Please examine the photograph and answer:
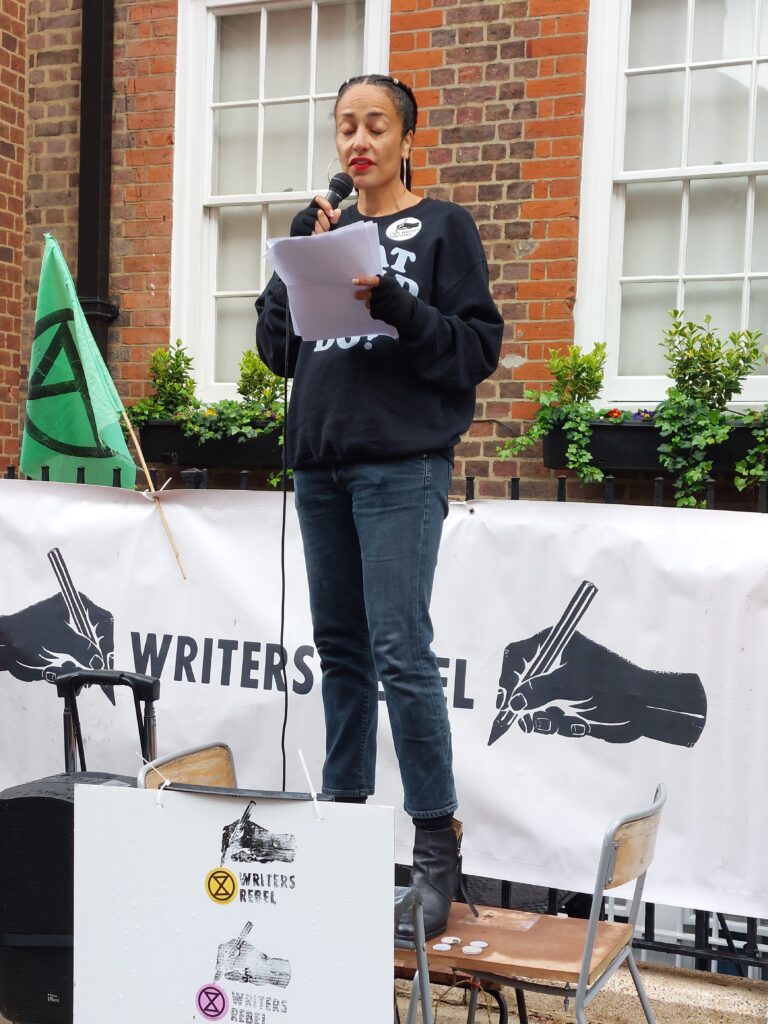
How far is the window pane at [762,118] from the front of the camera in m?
5.48

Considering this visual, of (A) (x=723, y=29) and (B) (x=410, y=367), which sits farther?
(A) (x=723, y=29)

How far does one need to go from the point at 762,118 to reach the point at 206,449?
10.7 ft

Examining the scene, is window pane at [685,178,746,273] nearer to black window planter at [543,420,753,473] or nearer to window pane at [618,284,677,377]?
window pane at [618,284,677,377]

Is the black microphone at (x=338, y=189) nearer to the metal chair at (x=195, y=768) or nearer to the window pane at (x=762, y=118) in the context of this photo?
the metal chair at (x=195, y=768)

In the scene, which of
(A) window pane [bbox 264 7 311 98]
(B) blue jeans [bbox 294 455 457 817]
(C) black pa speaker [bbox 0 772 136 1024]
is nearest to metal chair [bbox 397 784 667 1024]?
(B) blue jeans [bbox 294 455 457 817]

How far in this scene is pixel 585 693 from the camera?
11.9 feet

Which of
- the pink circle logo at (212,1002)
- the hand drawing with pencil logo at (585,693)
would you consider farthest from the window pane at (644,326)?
the pink circle logo at (212,1002)

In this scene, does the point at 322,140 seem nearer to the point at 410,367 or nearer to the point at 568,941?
the point at 410,367

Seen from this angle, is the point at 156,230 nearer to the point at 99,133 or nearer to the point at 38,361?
the point at 99,133

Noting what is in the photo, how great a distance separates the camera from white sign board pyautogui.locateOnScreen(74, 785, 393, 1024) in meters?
1.99

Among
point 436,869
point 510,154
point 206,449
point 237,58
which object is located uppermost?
point 237,58

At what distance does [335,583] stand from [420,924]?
0.85 metres

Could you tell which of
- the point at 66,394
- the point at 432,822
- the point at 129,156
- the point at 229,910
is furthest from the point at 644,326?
the point at 229,910

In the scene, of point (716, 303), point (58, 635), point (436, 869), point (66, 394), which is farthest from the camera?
point (716, 303)
